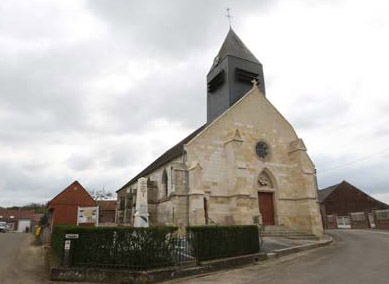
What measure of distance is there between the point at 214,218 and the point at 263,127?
6866 mm

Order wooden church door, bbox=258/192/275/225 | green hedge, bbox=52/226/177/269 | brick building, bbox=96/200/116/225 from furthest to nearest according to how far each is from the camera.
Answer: brick building, bbox=96/200/116/225 < wooden church door, bbox=258/192/275/225 < green hedge, bbox=52/226/177/269

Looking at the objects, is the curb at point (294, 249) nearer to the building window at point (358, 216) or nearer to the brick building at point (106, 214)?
the building window at point (358, 216)

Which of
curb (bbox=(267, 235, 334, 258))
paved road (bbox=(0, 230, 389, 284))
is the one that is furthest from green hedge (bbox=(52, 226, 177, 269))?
curb (bbox=(267, 235, 334, 258))

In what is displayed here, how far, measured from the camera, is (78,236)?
824 cm

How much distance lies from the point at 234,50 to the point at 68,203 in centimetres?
1522

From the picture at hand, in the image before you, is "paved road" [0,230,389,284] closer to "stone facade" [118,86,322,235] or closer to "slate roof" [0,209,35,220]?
"stone facade" [118,86,322,235]

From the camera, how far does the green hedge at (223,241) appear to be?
9.31 meters

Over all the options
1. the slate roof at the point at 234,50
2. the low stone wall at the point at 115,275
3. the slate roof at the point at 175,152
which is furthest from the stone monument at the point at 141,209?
the slate roof at the point at 234,50

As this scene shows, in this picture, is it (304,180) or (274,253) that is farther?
(304,180)

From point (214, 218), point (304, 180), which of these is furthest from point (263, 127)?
point (214, 218)

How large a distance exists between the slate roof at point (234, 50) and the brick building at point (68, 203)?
12965 mm

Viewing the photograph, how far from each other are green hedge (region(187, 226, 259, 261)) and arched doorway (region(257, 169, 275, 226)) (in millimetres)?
6422

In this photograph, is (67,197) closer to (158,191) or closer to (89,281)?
(158,191)

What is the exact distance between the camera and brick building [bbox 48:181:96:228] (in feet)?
58.9
